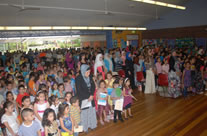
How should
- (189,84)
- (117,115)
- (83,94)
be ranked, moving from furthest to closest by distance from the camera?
1. (189,84)
2. (117,115)
3. (83,94)

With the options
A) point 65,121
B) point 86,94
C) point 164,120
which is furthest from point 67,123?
point 164,120

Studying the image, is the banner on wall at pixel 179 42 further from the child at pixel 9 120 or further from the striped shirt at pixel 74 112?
the child at pixel 9 120

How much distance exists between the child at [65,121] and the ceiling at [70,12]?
567 cm

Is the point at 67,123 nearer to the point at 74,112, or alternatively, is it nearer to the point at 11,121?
the point at 74,112

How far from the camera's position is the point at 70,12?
11609mm

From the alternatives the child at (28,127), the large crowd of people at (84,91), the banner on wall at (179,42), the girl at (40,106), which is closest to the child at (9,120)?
the large crowd of people at (84,91)

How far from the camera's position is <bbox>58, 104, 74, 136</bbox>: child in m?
3.38

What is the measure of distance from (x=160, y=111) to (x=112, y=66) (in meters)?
2.71

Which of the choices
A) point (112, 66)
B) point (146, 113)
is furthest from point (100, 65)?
point (146, 113)

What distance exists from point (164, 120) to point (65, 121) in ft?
9.02

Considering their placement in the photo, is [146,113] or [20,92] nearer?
[20,92]

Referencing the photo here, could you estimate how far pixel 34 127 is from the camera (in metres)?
3.09

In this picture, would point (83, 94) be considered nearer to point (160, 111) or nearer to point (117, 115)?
point (117, 115)

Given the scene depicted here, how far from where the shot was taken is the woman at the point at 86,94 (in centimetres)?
427
